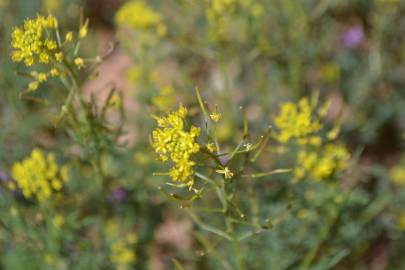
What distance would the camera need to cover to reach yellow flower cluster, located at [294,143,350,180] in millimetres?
2785

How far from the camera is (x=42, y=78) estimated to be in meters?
2.31

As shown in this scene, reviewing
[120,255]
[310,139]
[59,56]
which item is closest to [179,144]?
[59,56]

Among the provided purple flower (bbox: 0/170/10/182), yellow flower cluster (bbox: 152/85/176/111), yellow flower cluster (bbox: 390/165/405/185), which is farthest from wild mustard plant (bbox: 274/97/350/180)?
purple flower (bbox: 0/170/10/182)

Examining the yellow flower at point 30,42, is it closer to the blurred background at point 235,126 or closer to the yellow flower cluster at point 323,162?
the blurred background at point 235,126

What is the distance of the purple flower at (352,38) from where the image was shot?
4402mm

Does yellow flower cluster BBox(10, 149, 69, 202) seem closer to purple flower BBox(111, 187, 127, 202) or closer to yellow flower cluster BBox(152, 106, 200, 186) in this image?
purple flower BBox(111, 187, 127, 202)

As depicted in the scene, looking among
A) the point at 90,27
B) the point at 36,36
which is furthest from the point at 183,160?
the point at 90,27

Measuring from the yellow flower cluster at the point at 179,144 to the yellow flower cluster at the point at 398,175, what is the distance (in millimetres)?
2034

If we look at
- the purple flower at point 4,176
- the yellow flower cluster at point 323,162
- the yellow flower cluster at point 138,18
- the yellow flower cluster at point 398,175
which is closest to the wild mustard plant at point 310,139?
the yellow flower cluster at point 323,162

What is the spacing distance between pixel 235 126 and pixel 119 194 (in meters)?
0.88

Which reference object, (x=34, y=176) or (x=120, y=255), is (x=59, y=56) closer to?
(x=34, y=176)

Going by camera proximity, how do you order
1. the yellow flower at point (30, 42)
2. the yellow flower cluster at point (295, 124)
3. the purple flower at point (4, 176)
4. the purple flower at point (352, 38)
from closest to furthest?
the yellow flower at point (30, 42)
the yellow flower cluster at point (295, 124)
the purple flower at point (4, 176)
the purple flower at point (352, 38)

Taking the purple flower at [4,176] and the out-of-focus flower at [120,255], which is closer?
the out-of-focus flower at [120,255]

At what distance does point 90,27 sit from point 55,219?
8.43 ft
